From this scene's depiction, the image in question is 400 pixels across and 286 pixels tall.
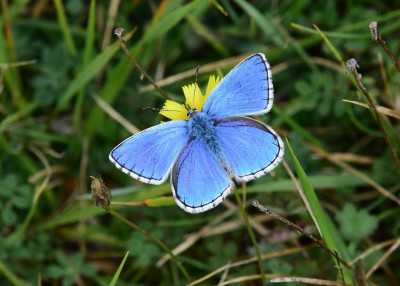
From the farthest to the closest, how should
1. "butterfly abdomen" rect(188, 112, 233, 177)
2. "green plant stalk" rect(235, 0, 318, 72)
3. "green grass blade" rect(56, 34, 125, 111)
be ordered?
"green plant stalk" rect(235, 0, 318, 72) < "green grass blade" rect(56, 34, 125, 111) < "butterfly abdomen" rect(188, 112, 233, 177)

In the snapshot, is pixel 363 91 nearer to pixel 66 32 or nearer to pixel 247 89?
pixel 247 89

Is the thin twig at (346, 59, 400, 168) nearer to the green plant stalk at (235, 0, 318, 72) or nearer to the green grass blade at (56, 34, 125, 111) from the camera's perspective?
the green plant stalk at (235, 0, 318, 72)

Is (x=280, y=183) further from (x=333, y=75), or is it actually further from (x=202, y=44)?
(x=202, y=44)

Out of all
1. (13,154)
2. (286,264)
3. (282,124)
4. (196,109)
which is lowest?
(286,264)

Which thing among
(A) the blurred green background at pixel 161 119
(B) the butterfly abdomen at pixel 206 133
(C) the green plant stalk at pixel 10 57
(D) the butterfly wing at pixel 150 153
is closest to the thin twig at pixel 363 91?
(A) the blurred green background at pixel 161 119

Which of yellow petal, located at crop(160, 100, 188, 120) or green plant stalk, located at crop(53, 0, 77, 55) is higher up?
green plant stalk, located at crop(53, 0, 77, 55)

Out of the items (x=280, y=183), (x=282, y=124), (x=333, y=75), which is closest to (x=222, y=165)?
(x=280, y=183)

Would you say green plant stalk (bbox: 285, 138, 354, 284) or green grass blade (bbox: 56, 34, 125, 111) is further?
green grass blade (bbox: 56, 34, 125, 111)

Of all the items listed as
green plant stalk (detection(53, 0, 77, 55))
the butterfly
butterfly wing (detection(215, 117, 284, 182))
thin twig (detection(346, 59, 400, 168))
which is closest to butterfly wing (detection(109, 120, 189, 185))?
the butterfly
